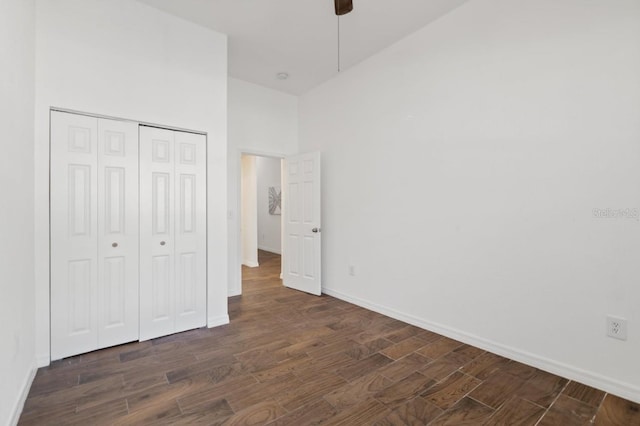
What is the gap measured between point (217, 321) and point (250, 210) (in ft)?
11.4

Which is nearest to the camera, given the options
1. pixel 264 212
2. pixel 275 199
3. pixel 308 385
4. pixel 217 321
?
pixel 308 385

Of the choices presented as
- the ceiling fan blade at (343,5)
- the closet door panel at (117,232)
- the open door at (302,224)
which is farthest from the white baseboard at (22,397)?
the ceiling fan blade at (343,5)

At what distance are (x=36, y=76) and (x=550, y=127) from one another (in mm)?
4138

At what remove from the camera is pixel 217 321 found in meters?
3.29

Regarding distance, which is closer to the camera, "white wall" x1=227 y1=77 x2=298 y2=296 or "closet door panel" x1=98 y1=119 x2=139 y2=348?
"closet door panel" x1=98 y1=119 x2=139 y2=348

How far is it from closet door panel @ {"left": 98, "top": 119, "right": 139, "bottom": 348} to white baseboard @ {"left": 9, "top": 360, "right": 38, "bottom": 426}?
0.49 m

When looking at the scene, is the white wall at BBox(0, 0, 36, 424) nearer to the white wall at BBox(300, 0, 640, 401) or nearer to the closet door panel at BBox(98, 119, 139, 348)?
the closet door panel at BBox(98, 119, 139, 348)

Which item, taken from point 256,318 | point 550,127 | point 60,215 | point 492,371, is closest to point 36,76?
point 60,215

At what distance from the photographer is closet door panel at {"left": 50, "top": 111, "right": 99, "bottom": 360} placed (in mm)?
2490

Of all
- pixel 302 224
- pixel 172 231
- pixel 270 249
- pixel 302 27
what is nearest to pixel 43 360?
pixel 172 231

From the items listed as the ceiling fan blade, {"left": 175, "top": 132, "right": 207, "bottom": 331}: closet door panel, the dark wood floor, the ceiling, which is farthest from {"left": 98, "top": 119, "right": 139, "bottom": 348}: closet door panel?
the ceiling fan blade

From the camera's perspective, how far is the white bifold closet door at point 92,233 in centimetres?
251

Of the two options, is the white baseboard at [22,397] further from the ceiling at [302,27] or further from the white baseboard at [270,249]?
the white baseboard at [270,249]

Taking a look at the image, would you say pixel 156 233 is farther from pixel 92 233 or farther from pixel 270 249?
pixel 270 249
